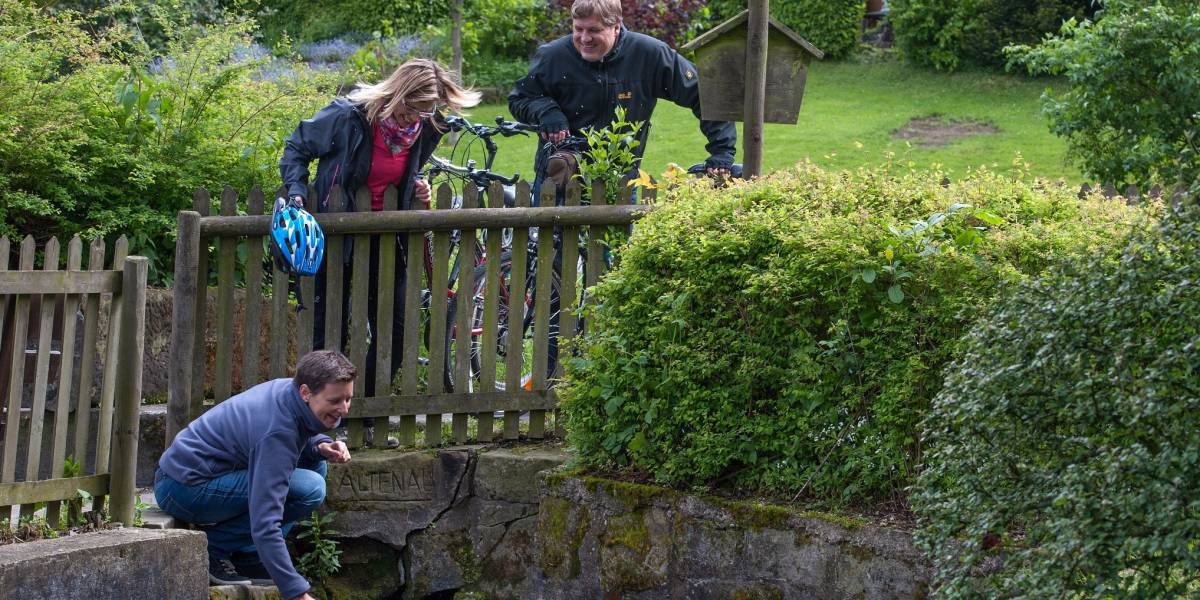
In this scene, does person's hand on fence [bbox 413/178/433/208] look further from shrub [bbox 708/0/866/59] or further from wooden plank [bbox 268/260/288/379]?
shrub [bbox 708/0/866/59]

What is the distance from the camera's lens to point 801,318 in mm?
5051

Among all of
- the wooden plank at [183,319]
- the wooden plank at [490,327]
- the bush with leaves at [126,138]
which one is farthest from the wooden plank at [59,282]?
the wooden plank at [490,327]

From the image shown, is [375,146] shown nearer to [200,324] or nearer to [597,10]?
[200,324]

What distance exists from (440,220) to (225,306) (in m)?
1.03

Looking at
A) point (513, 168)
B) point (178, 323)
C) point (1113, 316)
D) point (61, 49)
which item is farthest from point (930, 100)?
point (1113, 316)

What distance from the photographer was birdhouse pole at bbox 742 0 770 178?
6062mm

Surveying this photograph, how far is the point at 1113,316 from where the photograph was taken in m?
3.56

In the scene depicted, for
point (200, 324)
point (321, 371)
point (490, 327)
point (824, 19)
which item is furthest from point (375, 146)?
point (824, 19)

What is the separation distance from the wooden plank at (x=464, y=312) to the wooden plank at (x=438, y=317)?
66mm

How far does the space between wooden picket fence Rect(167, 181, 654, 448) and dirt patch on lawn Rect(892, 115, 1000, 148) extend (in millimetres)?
9641

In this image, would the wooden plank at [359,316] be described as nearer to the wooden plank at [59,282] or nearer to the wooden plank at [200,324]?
the wooden plank at [200,324]

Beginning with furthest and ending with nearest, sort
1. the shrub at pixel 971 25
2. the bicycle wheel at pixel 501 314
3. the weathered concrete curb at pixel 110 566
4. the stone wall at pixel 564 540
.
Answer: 1. the shrub at pixel 971 25
2. the bicycle wheel at pixel 501 314
3. the stone wall at pixel 564 540
4. the weathered concrete curb at pixel 110 566

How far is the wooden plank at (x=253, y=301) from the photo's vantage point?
6.24 metres

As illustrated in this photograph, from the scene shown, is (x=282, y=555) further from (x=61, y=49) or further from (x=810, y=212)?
(x=61, y=49)
